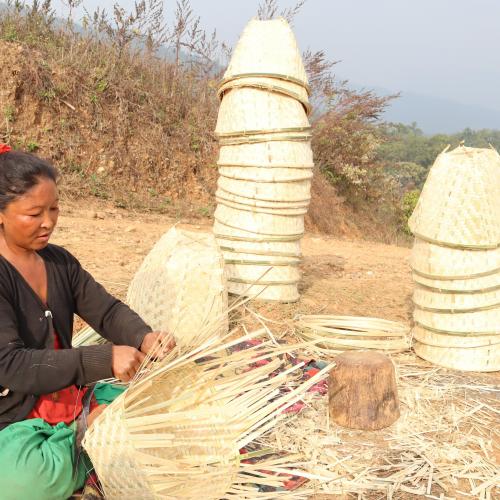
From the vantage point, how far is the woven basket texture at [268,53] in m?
3.98

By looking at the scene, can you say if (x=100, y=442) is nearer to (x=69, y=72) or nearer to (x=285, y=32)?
(x=285, y=32)

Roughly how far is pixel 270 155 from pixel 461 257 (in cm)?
134

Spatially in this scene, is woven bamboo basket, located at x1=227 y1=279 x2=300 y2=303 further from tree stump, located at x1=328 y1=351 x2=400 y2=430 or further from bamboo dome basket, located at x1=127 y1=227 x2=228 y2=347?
tree stump, located at x1=328 y1=351 x2=400 y2=430

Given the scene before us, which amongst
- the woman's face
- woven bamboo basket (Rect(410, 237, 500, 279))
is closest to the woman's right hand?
the woman's face

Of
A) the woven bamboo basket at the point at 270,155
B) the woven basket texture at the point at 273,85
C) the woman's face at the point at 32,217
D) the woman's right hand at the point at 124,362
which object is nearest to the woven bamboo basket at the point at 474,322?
the woven bamboo basket at the point at 270,155

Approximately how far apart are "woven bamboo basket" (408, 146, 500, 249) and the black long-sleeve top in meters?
1.79

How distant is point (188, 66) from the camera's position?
9758 millimetres

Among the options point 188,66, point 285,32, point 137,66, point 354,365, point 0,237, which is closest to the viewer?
point 0,237

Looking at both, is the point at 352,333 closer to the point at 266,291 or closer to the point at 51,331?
the point at 266,291

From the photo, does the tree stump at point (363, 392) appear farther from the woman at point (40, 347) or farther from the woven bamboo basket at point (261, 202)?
the woven bamboo basket at point (261, 202)

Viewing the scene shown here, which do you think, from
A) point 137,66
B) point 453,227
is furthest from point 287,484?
point 137,66

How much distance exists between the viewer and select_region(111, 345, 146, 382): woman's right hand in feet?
6.49

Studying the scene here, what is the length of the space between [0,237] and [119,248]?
121 inches

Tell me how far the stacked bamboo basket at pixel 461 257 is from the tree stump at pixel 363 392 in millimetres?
867
